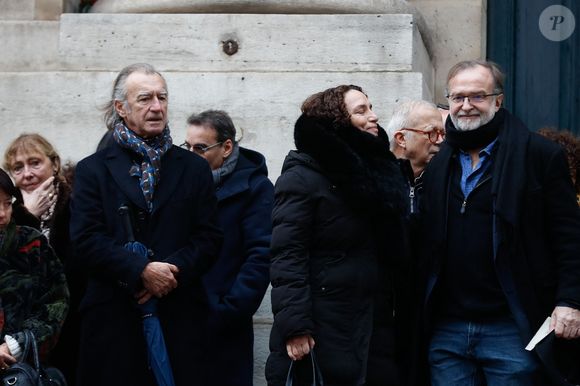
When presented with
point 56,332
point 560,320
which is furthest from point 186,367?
point 560,320

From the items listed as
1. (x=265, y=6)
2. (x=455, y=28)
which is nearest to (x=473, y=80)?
(x=265, y=6)

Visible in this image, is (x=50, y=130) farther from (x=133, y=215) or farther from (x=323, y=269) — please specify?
(x=323, y=269)

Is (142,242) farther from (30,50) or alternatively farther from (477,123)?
(30,50)

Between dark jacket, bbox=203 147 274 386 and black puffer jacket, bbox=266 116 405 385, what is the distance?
0.78m

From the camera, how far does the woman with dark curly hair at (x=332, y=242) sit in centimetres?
586

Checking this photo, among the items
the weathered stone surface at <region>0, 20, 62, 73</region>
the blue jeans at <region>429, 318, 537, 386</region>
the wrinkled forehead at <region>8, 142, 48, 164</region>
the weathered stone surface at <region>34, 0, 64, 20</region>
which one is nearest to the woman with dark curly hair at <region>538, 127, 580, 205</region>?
the blue jeans at <region>429, 318, 537, 386</region>

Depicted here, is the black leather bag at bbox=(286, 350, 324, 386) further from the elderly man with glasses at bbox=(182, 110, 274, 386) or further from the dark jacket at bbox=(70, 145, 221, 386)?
the elderly man with glasses at bbox=(182, 110, 274, 386)

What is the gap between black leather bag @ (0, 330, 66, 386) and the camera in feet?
19.2

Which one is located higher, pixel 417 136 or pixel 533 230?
pixel 417 136

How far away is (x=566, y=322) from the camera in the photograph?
5777 millimetres

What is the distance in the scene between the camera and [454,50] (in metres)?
9.13

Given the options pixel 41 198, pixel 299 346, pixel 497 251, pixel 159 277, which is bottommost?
pixel 299 346

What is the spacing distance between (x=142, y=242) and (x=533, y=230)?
1.67 metres

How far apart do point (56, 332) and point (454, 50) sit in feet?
12.7
